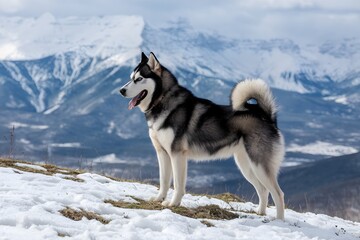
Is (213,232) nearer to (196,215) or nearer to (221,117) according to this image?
(196,215)

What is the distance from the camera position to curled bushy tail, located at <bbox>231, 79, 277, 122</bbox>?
14219 mm

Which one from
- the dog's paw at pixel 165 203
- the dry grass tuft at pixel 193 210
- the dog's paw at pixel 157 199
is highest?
the dry grass tuft at pixel 193 210

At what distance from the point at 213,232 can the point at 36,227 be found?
347 cm

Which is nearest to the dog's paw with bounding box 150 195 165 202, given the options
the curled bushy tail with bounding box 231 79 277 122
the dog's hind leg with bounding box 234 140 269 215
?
the dog's hind leg with bounding box 234 140 269 215

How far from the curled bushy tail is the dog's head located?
1.93 meters

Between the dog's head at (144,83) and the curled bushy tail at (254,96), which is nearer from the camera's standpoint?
the dog's head at (144,83)

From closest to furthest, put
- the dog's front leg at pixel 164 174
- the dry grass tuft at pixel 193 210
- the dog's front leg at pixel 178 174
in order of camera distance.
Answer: the dry grass tuft at pixel 193 210 → the dog's front leg at pixel 178 174 → the dog's front leg at pixel 164 174

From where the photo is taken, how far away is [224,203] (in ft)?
53.9

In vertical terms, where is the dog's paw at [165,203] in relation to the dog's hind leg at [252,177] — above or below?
below

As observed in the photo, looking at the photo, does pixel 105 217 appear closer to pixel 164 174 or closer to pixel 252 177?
pixel 164 174

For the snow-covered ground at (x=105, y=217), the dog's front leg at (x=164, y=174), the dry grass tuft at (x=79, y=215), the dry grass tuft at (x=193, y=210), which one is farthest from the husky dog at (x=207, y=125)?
the dry grass tuft at (x=79, y=215)

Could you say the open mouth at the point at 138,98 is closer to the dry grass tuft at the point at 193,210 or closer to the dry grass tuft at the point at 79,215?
the dry grass tuft at the point at 193,210

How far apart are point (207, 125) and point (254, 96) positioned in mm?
1333

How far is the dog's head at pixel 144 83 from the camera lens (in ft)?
45.9
